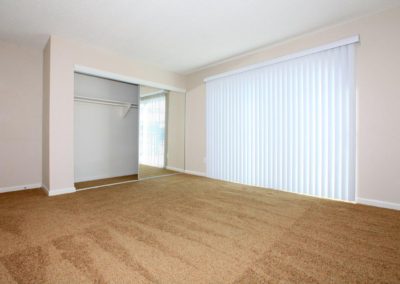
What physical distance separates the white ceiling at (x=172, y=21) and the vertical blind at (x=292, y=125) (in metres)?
0.54

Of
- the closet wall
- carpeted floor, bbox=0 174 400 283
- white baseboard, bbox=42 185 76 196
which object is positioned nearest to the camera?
carpeted floor, bbox=0 174 400 283

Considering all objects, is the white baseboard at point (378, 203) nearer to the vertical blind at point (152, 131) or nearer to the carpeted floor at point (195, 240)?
the carpeted floor at point (195, 240)

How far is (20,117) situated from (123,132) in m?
1.81

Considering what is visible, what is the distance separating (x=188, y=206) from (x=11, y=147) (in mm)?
3196

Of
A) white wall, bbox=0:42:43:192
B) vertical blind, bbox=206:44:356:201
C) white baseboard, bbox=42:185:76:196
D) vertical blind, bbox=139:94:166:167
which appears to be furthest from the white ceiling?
white baseboard, bbox=42:185:76:196

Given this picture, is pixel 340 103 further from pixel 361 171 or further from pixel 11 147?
pixel 11 147

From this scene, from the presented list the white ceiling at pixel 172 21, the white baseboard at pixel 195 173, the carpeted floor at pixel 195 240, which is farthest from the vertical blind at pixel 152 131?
the carpeted floor at pixel 195 240

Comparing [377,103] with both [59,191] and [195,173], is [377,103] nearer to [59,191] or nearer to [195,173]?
[195,173]

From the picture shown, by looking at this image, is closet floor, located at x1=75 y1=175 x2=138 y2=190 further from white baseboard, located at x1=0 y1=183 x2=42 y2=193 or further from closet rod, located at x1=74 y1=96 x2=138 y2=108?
closet rod, located at x1=74 y1=96 x2=138 y2=108

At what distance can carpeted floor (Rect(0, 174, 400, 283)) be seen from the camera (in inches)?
53.7

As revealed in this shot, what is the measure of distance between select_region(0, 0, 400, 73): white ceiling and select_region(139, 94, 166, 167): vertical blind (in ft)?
4.23

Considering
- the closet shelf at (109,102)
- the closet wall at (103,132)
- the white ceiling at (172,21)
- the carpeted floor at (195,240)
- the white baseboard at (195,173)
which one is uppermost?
the white ceiling at (172,21)

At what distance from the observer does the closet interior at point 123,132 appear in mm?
4125

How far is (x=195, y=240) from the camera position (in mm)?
1810
